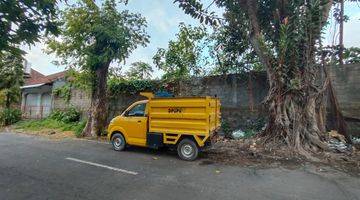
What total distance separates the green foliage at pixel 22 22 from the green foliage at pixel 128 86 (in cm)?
838

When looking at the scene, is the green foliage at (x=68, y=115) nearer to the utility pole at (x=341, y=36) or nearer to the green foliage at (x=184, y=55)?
the green foliage at (x=184, y=55)

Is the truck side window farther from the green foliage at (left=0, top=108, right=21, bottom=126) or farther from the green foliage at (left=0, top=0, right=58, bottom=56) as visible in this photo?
the green foliage at (left=0, top=108, right=21, bottom=126)

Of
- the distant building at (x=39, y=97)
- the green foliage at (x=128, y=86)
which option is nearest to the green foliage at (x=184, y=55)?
the green foliage at (x=128, y=86)

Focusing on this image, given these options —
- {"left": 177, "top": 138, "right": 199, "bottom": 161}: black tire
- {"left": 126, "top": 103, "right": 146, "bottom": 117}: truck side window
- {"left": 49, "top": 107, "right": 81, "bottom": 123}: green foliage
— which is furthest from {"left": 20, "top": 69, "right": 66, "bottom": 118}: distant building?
{"left": 177, "top": 138, "right": 199, "bottom": 161}: black tire

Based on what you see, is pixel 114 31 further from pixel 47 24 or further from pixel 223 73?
pixel 47 24

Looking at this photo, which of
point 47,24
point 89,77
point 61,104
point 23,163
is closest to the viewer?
point 47,24

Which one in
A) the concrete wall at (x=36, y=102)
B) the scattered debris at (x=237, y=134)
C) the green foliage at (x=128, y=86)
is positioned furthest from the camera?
the concrete wall at (x=36, y=102)

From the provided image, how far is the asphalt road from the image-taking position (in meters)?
5.26

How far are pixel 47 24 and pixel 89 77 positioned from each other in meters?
7.72

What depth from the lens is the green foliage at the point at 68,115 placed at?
1741cm

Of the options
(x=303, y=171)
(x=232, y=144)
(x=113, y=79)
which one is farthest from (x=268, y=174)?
(x=113, y=79)

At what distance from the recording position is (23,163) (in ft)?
25.4

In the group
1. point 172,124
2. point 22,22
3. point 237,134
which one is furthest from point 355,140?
point 22,22

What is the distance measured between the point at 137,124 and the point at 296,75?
18.3ft
